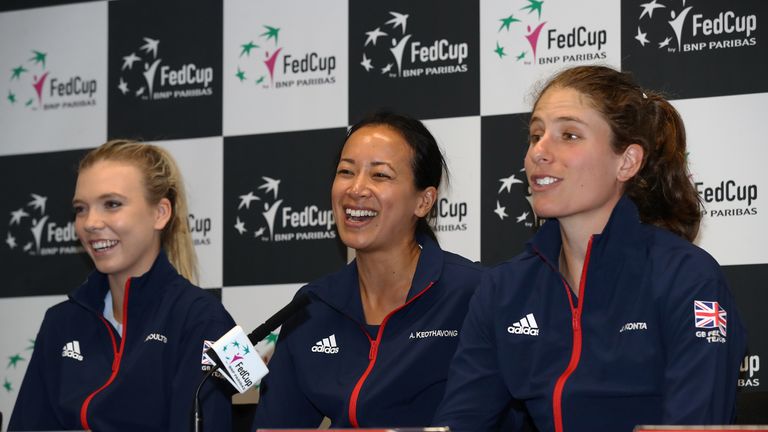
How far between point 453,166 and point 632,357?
135 centimetres

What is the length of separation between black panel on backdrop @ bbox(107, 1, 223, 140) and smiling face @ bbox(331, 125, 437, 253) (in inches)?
39.7

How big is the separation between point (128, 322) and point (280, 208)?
2.46 ft

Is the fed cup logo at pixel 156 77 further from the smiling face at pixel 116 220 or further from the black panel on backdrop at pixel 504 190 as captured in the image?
the black panel on backdrop at pixel 504 190

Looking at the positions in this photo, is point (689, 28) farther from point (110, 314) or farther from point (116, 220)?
point (110, 314)

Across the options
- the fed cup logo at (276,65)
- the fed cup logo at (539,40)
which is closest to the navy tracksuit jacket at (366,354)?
the fed cup logo at (539,40)

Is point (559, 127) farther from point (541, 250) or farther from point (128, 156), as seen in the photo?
point (128, 156)

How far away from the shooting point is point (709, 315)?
7.98 feet

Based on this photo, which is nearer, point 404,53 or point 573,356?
point 573,356

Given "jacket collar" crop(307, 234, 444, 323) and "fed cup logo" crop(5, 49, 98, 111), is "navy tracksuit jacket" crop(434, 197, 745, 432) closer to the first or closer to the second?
"jacket collar" crop(307, 234, 444, 323)

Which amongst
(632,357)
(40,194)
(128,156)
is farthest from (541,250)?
(40,194)

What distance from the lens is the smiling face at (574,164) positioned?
8.92 ft

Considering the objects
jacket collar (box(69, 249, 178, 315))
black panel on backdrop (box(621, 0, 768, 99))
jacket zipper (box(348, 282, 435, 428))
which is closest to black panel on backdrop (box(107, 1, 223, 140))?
jacket collar (box(69, 249, 178, 315))

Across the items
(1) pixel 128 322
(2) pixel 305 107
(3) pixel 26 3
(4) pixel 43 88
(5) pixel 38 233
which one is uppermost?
(3) pixel 26 3

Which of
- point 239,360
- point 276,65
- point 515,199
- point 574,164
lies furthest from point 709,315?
point 276,65
